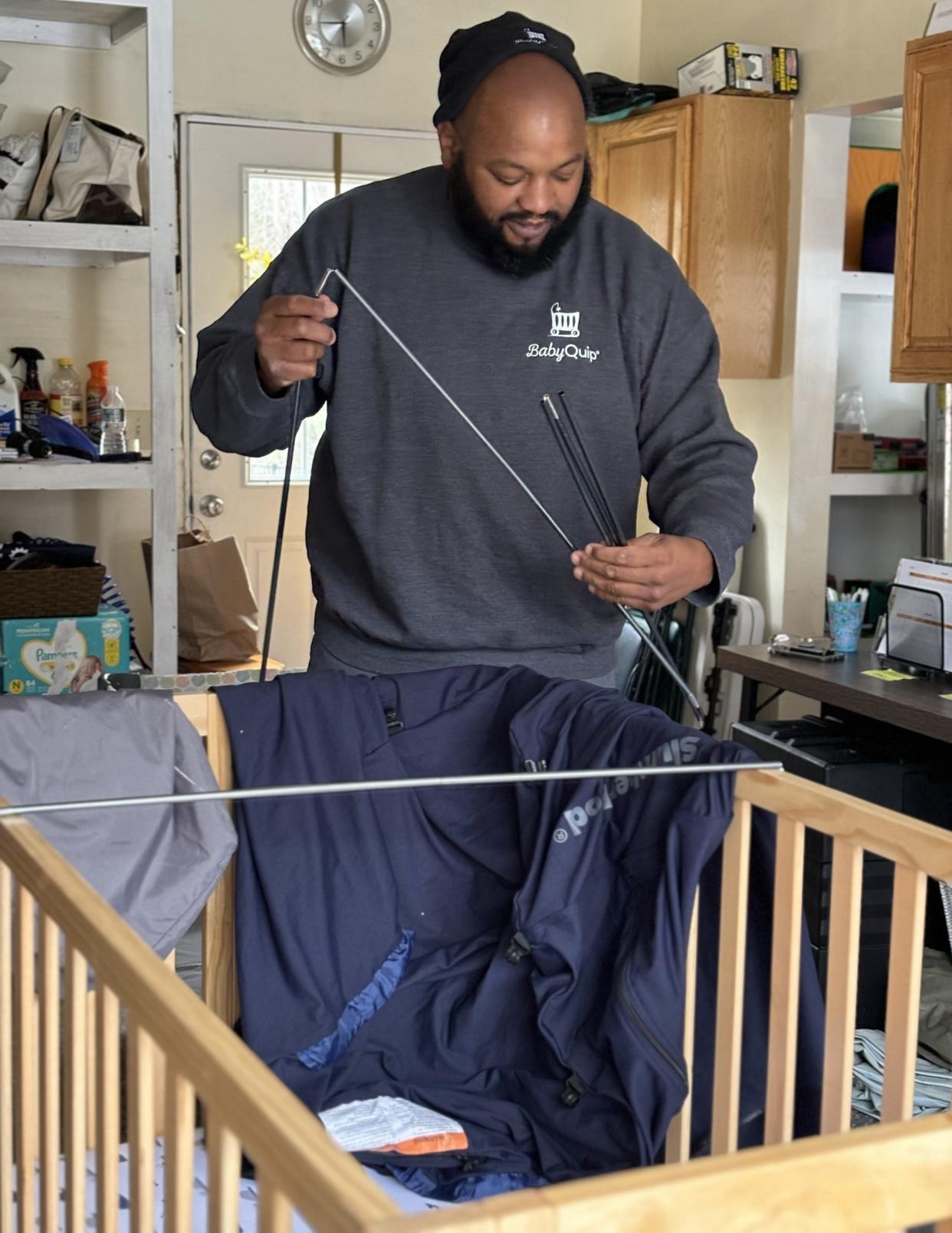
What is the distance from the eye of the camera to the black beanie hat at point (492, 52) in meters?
1.72

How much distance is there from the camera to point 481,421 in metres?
1.80

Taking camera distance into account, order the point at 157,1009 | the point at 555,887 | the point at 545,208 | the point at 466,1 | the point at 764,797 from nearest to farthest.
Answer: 1. the point at 157,1009
2. the point at 764,797
3. the point at 555,887
4. the point at 545,208
5. the point at 466,1

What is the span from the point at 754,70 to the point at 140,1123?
3.94 meters

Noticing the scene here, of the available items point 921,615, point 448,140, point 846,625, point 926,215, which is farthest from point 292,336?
point 926,215

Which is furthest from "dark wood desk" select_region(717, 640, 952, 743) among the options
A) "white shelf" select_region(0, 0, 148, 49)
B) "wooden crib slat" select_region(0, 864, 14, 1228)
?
"wooden crib slat" select_region(0, 864, 14, 1228)

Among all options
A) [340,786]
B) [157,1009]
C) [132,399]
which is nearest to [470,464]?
[340,786]

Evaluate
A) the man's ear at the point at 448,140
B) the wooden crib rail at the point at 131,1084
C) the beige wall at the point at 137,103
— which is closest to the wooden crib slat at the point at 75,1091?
the wooden crib rail at the point at 131,1084

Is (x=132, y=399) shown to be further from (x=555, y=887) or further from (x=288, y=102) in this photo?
(x=555, y=887)

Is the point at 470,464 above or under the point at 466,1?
under

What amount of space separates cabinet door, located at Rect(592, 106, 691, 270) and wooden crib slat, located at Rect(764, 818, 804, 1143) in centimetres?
315

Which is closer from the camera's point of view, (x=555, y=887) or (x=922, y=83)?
(x=555, y=887)

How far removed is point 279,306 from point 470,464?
319 millimetres

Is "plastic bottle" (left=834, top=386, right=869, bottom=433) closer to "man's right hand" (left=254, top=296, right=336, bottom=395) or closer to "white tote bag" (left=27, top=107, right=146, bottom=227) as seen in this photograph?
"white tote bag" (left=27, top=107, right=146, bottom=227)

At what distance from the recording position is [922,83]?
352 cm
